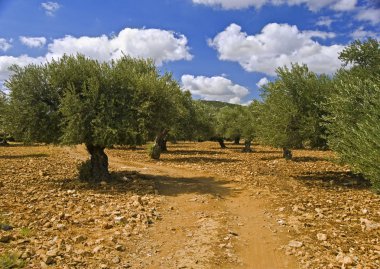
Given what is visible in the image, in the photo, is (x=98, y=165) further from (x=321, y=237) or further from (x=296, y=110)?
(x=321, y=237)

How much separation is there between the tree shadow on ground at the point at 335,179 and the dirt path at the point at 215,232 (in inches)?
191

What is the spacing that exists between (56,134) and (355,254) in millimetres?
15766

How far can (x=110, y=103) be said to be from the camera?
63.5 feet

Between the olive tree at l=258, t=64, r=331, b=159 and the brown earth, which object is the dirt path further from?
the olive tree at l=258, t=64, r=331, b=159

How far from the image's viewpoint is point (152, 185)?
19703mm

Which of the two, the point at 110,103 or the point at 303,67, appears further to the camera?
the point at 303,67

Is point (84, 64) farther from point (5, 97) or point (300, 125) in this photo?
point (300, 125)

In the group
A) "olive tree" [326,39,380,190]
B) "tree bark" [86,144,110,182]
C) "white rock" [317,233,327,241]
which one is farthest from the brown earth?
"olive tree" [326,39,380,190]

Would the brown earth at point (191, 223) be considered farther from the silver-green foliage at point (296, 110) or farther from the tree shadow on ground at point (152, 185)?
the silver-green foliage at point (296, 110)

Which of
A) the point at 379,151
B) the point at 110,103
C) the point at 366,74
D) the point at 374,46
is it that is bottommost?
the point at 379,151

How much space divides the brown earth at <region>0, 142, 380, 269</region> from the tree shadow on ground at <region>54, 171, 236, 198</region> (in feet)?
0.17

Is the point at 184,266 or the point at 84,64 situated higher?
the point at 84,64

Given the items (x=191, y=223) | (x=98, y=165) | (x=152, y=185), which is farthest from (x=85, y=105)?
(x=191, y=223)

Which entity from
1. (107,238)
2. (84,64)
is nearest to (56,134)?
(84,64)
